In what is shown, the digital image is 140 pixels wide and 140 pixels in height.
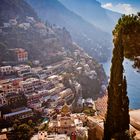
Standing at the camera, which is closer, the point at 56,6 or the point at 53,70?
the point at 53,70

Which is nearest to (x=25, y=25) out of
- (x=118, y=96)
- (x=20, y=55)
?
(x=20, y=55)

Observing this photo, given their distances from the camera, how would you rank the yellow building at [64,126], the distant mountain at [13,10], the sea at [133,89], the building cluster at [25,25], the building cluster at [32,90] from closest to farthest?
the yellow building at [64,126] < the building cluster at [32,90] < the sea at [133,89] < the building cluster at [25,25] < the distant mountain at [13,10]

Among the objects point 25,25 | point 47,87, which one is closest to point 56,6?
point 25,25

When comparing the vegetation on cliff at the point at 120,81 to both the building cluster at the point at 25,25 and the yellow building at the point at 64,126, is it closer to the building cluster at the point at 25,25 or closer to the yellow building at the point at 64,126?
the yellow building at the point at 64,126

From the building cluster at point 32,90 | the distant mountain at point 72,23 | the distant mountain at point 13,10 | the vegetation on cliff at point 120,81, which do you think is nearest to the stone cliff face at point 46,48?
the distant mountain at point 13,10

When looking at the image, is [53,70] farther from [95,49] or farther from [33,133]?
[95,49]
